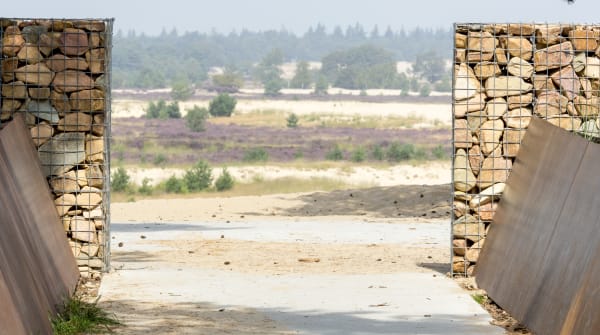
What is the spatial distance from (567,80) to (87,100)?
456 cm

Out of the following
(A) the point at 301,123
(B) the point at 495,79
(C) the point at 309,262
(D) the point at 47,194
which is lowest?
(A) the point at 301,123

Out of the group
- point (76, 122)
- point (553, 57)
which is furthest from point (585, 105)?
point (76, 122)

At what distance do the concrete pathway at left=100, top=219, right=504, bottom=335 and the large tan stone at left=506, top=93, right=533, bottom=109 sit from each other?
5.79 feet

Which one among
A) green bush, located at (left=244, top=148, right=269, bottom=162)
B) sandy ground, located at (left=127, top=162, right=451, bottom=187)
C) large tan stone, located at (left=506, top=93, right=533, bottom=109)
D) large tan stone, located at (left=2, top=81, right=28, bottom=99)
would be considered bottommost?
green bush, located at (left=244, top=148, right=269, bottom=162)

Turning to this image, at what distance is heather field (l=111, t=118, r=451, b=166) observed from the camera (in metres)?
57.9

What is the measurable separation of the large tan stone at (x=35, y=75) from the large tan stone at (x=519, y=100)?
4.36 meters

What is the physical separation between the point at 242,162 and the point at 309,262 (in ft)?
134

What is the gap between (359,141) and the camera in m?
71.7

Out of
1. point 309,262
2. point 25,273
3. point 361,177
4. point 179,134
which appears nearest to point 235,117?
point 179,134

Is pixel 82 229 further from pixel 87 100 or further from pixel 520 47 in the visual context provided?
pixel 520 47

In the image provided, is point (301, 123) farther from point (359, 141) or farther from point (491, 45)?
point (491, 45)

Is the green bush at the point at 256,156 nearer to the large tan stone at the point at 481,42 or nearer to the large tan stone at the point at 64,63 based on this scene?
the large tan stone at the point at 64,63

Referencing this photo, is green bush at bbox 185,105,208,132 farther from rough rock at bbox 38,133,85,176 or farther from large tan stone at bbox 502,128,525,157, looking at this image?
large tan stone at bbox 502,128,525,157

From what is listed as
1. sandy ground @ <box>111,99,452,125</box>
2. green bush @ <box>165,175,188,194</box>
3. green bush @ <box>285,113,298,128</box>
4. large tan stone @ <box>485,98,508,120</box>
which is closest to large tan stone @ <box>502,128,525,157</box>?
large tan stone @ <box>485,98,508,120</box>
